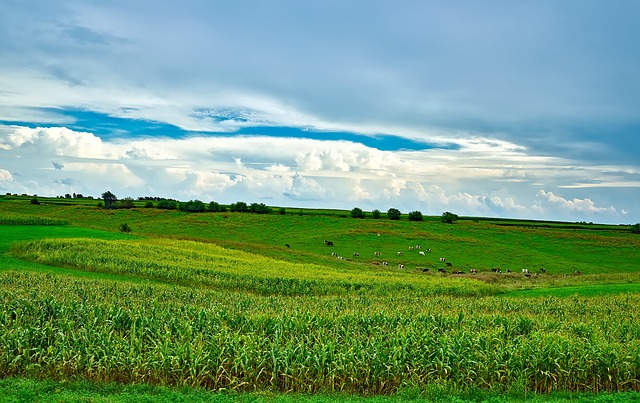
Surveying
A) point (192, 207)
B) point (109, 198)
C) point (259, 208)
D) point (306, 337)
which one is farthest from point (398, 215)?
point (306, 337)

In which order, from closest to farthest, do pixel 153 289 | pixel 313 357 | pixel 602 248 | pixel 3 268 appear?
pixel 313 357
pixel 153 289
pixel 3 268
pixel 602 248

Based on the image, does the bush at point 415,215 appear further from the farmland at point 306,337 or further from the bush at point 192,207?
the farmland at point 306,337

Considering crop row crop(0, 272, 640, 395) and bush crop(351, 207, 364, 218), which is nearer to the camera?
crop row crop(0, 272, 640, 395)

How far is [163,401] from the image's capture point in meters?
11.0

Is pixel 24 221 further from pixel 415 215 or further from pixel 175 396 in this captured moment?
pixel 415 215

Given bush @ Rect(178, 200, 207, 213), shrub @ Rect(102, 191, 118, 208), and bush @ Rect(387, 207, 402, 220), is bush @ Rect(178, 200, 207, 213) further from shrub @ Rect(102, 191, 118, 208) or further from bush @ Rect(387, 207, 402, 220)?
bush @ Rect(387, 207, 402, 220)

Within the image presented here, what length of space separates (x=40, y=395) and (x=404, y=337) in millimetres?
9221

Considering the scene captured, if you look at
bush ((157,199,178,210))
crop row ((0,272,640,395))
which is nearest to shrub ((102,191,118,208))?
bush ((157,199,178,210))

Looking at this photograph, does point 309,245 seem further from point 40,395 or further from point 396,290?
point 40,395

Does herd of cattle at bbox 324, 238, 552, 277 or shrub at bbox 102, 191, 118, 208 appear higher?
shrub at bbox 102, 191, 118, 208

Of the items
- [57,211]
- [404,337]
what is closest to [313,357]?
[404,337]

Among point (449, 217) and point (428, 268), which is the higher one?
point (449, 217)

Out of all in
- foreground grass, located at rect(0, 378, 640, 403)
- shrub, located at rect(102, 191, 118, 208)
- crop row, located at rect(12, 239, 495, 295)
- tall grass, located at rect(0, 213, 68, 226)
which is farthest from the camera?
shrub, located at rect(102, 191, 118, 208)

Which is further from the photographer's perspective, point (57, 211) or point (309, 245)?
point (57, 211)
